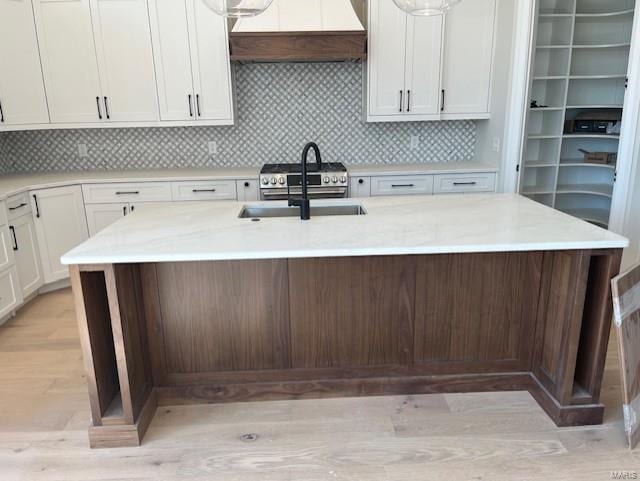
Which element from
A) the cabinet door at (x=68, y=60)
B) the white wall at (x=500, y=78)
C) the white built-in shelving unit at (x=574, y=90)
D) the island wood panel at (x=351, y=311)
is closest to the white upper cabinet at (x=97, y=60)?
the cabinet door at (x=68, y=60)

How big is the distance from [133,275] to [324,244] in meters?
0.87

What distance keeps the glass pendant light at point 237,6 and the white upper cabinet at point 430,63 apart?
7.06ft

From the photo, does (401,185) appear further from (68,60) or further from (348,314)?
(68,60)

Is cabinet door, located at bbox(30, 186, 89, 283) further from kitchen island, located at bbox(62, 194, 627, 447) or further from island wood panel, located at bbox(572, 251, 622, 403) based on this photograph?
island wood panel, located at bbox(572, 251, 622, 403)

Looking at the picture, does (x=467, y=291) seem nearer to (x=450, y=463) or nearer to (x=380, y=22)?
(x=450, y=463)

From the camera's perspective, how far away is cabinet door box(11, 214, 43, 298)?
3.48 meters

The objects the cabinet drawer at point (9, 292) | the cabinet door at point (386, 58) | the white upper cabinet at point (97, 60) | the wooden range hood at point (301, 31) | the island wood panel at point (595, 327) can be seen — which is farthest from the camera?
the cabinet door at point (386, 58)

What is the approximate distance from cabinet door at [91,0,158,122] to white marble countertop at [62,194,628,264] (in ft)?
6.13

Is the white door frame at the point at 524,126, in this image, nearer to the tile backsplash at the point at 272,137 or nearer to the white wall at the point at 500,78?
the white wall at the point at 500,78

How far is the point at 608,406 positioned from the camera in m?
2.27

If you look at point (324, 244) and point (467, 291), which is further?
point (467, 291)

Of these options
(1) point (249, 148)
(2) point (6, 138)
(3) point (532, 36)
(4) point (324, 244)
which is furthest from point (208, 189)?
(3) point (532, 36)

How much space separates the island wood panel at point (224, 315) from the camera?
84.9 inches

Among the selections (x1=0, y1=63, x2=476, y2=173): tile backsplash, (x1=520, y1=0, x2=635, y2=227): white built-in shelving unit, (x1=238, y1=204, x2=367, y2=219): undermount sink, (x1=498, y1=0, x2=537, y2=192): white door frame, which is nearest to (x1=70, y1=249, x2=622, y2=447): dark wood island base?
(x1=238, y1=204, x2=367, y2=219): undermount sink
